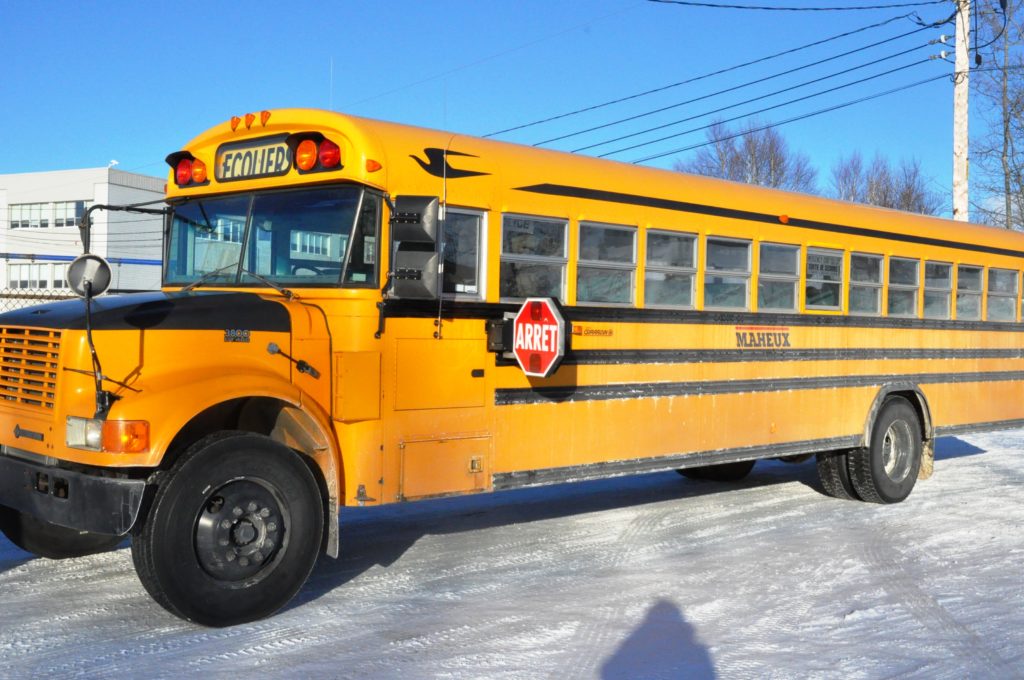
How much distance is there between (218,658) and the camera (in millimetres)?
4426

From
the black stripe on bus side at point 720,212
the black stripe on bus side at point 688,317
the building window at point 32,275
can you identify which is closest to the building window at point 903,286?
the black stripe on bus side at point 688,317

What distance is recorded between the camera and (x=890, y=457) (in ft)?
→ 29.4

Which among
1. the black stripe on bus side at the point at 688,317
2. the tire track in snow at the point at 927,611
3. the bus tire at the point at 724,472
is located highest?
the black stripe on bus side at the point at 688,317

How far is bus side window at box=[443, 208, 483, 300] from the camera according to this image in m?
5.73

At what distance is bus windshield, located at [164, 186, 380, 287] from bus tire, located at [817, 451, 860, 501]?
5.20 meters

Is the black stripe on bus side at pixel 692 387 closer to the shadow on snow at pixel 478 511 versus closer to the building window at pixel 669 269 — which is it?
the building window at pixel 669 269

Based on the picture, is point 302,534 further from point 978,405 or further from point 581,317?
point 978,405

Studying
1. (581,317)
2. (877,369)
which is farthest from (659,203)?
(877,369)

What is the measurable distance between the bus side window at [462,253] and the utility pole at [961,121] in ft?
38.7

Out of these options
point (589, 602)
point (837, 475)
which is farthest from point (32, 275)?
point (589, 602)

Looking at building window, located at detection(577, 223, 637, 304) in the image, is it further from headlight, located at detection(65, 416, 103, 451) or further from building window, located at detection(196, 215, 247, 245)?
headlight, located at detection(65, 416, 103, 451)

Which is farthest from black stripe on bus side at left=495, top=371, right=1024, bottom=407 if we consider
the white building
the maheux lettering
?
the white building

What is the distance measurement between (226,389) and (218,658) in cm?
119

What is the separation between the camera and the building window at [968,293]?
9484mm
